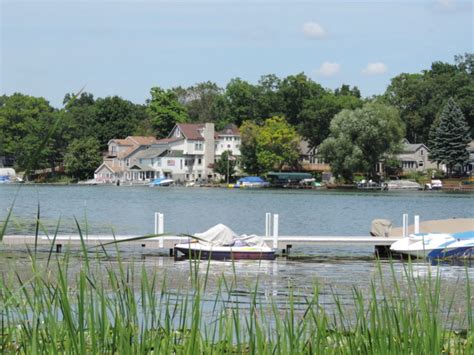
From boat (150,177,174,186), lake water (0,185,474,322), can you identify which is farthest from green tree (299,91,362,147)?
lake water (0,185,474,322)

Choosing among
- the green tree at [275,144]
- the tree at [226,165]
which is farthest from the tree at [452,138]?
the tree at [226,165]

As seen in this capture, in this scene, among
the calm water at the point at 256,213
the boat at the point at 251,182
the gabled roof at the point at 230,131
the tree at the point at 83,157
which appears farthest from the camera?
the tree at the point at 83,157

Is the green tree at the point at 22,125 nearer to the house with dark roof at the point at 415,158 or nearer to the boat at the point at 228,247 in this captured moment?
the boat at the point at 228,247

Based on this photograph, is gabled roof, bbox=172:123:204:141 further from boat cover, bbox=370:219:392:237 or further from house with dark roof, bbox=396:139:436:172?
boat cover, bbox=370:219:392:237

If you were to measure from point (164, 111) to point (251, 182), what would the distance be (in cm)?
2552

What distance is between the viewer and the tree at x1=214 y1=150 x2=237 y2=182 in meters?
115

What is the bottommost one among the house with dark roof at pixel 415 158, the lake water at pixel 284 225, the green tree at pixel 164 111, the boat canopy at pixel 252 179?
the lake water at pixel 284 225

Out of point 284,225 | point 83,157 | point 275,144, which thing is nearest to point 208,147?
point 275,144

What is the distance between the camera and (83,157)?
400 feet

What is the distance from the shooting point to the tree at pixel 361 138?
93500 mm

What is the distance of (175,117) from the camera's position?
131 meters

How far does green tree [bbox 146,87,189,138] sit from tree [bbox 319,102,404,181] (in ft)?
130

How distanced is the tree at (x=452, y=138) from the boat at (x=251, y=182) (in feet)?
64.0

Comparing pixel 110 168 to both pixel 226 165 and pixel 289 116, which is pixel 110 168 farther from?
pixel 289 116
